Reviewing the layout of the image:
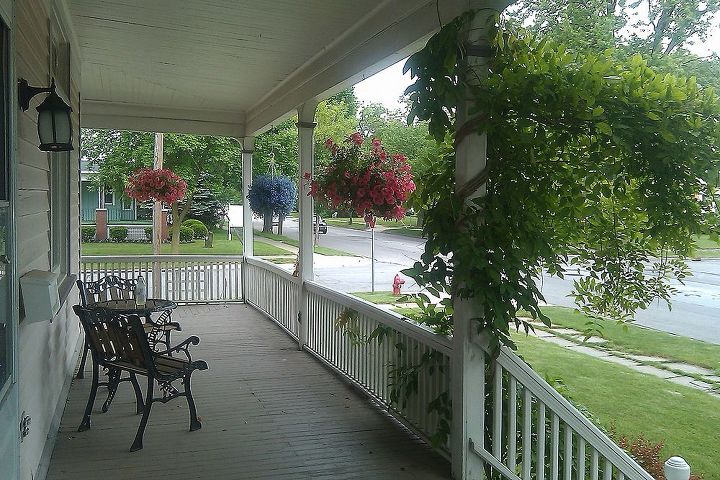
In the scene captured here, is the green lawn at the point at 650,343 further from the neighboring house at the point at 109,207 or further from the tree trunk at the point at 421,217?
the neighboring house at the point at 109,207

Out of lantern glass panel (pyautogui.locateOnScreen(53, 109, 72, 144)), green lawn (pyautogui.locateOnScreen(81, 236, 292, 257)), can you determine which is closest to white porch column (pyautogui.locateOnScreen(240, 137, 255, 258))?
lantern glass panel (pyautogui.locateOnScreen(53, 109, 72, 144))

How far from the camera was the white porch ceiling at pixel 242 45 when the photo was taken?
4051 millimetres

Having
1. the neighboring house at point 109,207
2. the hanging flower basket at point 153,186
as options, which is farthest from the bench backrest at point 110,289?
the neighboring house at point 109,207

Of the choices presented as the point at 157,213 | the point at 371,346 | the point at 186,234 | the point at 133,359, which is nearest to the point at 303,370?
the point at 371,346

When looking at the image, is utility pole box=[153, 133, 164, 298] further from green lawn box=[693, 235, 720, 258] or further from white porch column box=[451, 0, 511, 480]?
green lawn box=[693, 235, 720, 258]

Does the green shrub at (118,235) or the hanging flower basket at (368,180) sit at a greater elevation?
the hanging flower basket at (368,180)

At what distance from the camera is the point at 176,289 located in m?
9.23

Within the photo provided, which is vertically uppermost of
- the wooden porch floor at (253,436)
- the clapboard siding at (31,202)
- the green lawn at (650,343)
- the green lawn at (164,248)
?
the clapboard siding at (31,202)

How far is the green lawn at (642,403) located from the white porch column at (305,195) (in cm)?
240

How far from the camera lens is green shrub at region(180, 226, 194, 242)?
18.9 meters

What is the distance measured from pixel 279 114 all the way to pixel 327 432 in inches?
158

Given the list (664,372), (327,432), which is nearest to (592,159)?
(664,372)

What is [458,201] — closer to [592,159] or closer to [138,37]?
[592,159]

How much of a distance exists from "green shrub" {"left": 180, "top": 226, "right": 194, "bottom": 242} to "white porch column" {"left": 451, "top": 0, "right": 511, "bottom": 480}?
16.7m
